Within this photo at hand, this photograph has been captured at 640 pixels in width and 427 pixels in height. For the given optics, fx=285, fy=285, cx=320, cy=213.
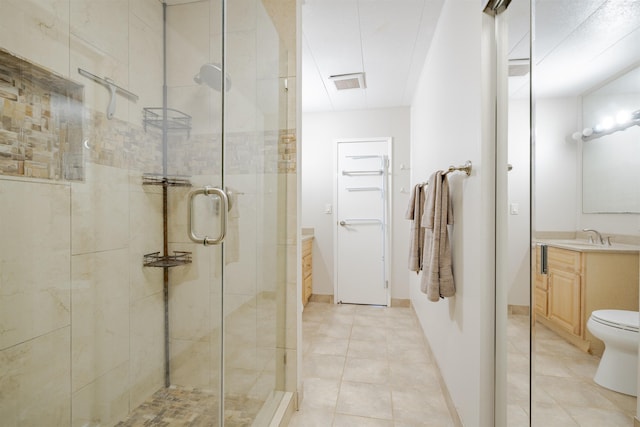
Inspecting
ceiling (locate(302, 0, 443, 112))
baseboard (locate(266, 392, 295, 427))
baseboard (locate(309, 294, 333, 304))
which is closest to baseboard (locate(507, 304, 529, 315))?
baseboard (locate(266, 392, 295, 427))

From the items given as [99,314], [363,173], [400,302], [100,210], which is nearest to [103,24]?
[100,210]

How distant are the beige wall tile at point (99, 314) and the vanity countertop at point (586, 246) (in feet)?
4.28

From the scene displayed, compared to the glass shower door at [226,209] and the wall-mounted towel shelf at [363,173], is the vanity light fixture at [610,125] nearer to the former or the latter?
the glass shower door at [226,209]

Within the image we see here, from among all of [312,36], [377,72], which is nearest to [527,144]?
[312,36]

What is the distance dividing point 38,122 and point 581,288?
1.42 m

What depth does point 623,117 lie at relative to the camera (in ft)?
2.10

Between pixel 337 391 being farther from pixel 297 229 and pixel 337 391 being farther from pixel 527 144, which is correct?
pixel 527 144

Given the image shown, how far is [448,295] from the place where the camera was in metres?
1.61

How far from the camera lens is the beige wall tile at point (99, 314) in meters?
0.75

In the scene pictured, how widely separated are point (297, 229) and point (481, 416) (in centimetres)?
124

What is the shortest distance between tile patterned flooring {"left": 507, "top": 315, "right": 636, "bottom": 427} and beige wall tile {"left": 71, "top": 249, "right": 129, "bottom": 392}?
1281mm

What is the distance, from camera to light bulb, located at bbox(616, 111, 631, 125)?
2.05ft

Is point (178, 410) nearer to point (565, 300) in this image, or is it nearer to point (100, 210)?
point (100, 210)

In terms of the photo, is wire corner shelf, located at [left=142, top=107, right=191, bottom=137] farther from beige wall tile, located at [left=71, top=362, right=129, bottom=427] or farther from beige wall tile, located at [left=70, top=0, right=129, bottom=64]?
beige wall tile, located at [left=71, top=362, right=129, bottom=427]
